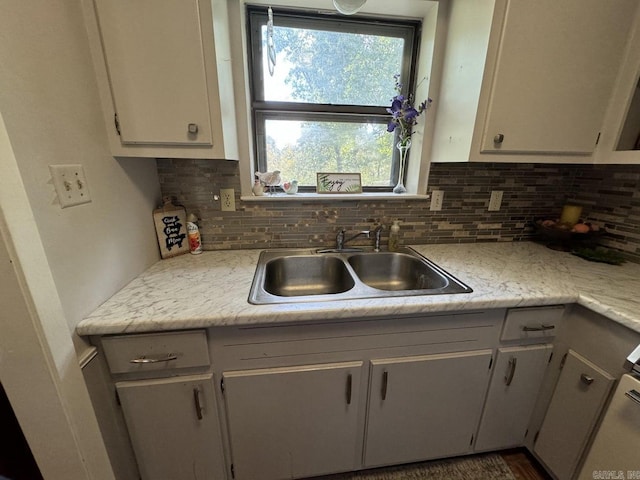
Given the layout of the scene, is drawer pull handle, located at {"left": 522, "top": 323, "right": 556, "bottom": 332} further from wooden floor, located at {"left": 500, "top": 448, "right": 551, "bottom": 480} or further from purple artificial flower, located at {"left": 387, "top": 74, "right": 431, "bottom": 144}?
purple artificial flower, located at {"left": 387, "top": 74, "right": 431, "bottom": 144}

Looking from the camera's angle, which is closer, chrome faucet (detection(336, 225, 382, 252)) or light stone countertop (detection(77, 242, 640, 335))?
light stone countertop (detection(77, 242, 640, 335))

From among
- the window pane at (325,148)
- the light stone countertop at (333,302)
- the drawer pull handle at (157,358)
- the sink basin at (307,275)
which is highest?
the window pane at (325,148)

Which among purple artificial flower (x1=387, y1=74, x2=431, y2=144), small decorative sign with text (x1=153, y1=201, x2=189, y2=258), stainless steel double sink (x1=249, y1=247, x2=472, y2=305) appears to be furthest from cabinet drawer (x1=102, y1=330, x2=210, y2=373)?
purple artificial flower (x1=387, y1=74, x2=431, y2=144)

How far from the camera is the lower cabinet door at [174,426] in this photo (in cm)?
89

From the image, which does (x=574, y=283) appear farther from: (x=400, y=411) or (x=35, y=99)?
(x=35, y=99)

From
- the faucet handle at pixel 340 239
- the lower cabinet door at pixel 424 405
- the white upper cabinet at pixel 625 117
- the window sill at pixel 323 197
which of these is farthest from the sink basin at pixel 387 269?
the white upper cabinet at pixel 625 117

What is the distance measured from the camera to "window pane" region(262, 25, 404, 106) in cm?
138

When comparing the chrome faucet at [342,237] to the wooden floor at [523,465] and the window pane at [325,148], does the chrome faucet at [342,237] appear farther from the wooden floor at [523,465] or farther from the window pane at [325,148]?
the wooden floor at [523,465]

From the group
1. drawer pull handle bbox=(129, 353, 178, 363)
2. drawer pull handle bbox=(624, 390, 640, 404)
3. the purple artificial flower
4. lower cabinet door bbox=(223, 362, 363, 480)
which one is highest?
the purple artificial flower

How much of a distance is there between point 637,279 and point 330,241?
4.57ft

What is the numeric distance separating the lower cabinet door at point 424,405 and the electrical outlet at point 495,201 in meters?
0.91

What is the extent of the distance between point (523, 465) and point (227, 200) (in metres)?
1.99

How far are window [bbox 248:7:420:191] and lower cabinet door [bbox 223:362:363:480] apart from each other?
40.5 inches

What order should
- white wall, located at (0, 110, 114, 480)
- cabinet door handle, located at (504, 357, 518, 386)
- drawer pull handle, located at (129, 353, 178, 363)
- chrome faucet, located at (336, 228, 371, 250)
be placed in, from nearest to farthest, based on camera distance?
white wall, located at (0, 110, 114, 480), drawer pull handle, located at (129, 353, 178, 363), cabinet door handle, located at (504, 357, 518, 386), chrome faucet, located at (336, 228, 371, 250)
